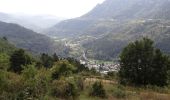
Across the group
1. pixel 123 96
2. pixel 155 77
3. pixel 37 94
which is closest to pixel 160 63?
pixel 155 77

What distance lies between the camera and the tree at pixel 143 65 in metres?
43.6

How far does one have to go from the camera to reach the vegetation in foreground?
2266cm

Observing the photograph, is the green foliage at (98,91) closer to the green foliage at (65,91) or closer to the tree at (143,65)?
the green foliage at (65,91)

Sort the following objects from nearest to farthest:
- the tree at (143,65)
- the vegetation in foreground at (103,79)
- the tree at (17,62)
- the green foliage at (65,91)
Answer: the vegetation in foreground at (103,79) < the green foliage at (65,91) < the tree at (143,65) < the tree at (17,62)

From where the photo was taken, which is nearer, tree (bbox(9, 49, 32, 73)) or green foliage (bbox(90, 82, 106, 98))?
green foliage (bbox(90, 82, 106, 98))

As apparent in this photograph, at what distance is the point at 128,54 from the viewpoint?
45.0 meters

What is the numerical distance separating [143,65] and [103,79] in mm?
5738

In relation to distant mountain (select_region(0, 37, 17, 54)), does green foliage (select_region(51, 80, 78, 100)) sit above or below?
below

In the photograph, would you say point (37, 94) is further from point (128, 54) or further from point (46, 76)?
point (128, 54)

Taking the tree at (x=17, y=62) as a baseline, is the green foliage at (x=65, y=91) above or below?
below

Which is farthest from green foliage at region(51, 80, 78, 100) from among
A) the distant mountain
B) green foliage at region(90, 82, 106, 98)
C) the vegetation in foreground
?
the distant mountain

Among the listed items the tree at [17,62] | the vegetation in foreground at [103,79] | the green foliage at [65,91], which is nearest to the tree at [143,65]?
the vegetation in foreground at [103,79]

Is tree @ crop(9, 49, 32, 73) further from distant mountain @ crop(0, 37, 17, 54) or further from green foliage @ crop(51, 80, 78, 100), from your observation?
distant mountain @ crop(0, 37, 17, 54)

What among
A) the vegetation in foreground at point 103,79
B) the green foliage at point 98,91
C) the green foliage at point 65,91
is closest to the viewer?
the vegetation in foreground at point 103,79
